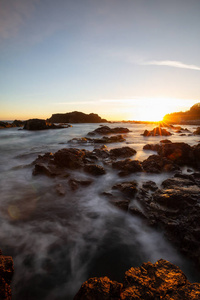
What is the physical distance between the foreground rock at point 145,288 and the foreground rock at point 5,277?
0.95m

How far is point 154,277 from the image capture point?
204 cm

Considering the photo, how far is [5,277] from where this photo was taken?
2.33 meters

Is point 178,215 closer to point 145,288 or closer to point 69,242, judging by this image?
point 145,288

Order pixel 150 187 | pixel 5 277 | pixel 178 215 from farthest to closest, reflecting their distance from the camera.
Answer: pixel 150 187
pixel 178 215
pixel 5 277

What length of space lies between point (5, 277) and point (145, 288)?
6.94 ft

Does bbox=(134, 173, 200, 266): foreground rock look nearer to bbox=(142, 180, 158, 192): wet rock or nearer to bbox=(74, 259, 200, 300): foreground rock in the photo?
bbox=(142, 180, 158, 192): wet rock

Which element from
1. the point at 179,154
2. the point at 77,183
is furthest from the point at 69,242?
the point at 179,154

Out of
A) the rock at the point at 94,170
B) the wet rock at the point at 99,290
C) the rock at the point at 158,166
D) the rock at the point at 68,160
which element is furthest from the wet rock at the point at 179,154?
the wet rock at the point at 99,290

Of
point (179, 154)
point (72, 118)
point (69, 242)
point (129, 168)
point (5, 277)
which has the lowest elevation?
point (69, 242)

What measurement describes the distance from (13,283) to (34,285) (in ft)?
1.16

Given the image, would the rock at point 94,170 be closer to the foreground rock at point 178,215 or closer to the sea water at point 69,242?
the sea water at point 69,242

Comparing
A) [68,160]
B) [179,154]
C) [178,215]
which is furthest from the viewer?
[179,154]

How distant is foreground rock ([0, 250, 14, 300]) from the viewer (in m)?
1.97

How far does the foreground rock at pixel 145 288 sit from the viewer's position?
1.77 metres
